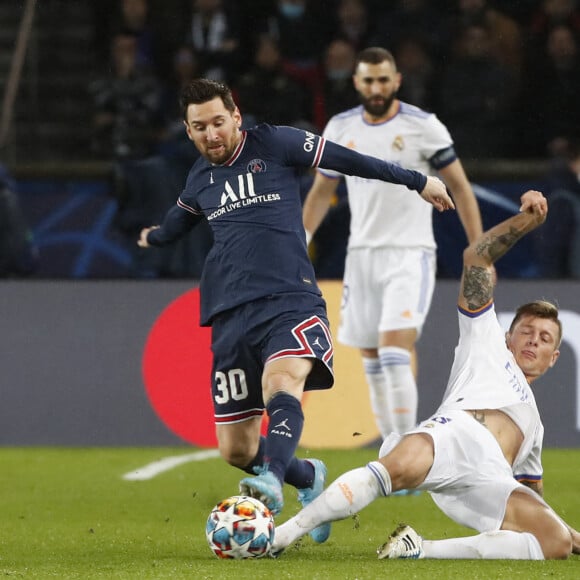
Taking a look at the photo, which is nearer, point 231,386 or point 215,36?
point 231,386

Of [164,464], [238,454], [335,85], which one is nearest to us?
[238,454]

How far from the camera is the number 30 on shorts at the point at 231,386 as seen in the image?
5.64 meters

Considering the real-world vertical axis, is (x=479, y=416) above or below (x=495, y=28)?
below

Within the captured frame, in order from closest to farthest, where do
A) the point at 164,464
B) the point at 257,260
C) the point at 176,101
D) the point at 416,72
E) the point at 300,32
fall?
the point at 257,260 < the point at 164,464 < the point at 416,72 < the point at 176,101 < the point at 300,32

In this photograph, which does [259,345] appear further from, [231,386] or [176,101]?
[176,101]

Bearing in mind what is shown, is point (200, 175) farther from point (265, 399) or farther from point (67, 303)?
point (67, 303)

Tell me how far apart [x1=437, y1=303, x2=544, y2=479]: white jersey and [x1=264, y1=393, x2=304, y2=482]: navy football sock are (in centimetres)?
54

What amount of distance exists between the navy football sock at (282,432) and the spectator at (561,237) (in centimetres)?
A: 470

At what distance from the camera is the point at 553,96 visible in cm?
1045

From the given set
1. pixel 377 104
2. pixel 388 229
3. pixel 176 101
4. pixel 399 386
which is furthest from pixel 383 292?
pixel 176 101

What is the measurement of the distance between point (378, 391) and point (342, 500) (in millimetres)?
3343

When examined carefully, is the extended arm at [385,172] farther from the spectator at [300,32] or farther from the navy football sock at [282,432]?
the spectator at [300,32]

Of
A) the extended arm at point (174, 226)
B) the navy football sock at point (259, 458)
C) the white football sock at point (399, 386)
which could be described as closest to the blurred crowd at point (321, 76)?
the white football sock at point (399, 386)

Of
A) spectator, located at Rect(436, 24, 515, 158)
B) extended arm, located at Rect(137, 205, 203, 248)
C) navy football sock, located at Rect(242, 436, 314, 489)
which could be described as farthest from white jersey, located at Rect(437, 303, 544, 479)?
spectator, located at Rect(436, 24, 515, 158)
